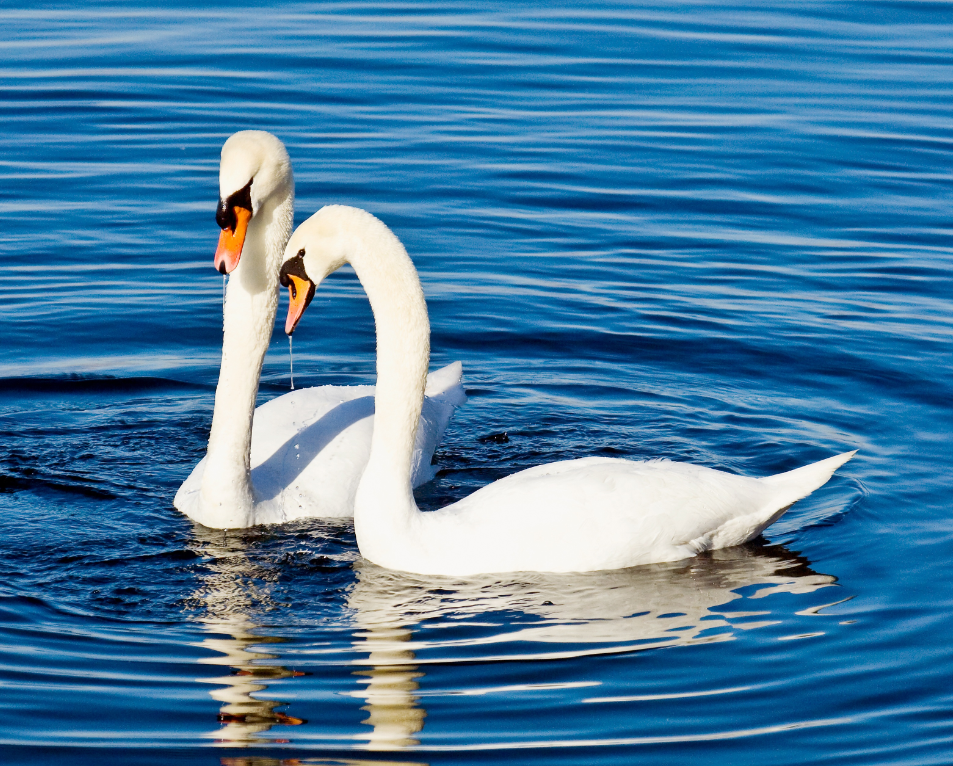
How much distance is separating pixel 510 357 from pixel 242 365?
367cm

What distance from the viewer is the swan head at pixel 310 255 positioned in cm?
786

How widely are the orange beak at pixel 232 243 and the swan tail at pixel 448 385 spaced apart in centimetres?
282

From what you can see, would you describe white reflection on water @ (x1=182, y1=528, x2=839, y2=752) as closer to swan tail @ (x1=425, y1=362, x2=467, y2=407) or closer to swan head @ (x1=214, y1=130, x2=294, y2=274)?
swan head @ (x1=214, y1=130, x2=294, y2=274)

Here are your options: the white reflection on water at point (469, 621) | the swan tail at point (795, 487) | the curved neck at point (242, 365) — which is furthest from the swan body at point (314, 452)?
the swan tail at point (795, 487)

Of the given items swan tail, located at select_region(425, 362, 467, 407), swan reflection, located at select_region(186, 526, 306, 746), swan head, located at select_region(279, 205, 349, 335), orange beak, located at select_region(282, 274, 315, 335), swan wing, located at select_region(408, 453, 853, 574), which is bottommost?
swan reflection, located at select_region(186, 526, 306, 746)

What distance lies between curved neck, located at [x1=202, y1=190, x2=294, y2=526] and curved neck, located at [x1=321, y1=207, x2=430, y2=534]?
2.61ft

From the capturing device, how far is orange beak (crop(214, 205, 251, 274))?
8031 mm

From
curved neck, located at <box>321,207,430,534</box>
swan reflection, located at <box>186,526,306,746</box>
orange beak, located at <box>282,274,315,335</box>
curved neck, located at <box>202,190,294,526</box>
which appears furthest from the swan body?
orange beak, located at <box>282,274,315,335</box>

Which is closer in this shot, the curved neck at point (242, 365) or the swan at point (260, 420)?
the swan at point (260, 420)

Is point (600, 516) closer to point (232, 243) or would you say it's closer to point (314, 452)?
point (314, 452)

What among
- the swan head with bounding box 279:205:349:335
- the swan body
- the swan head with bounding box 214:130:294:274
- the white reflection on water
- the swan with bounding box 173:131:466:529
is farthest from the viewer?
the swan body

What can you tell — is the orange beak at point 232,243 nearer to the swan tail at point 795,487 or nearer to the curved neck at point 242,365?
the curved neck at point 242,365

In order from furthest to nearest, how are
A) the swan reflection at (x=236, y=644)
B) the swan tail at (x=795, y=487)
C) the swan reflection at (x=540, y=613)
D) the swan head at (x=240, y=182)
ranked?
1. the swan tail at (x=795, y=487)
2. the swan head at (x=240, y=182)
3. the swan reflection at (x=540, y=613)
4. the swan reflection at (x=236, y=644)

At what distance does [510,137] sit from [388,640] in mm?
11067
